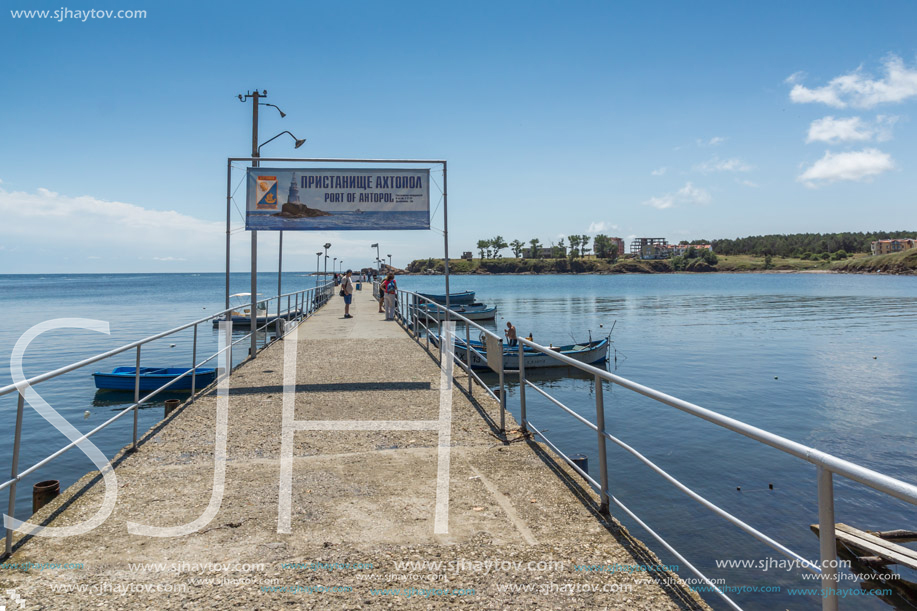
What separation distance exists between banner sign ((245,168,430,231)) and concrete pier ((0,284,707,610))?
16.1ft

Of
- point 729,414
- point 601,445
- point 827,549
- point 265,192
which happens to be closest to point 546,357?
point 729,414

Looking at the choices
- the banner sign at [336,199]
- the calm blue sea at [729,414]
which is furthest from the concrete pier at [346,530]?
the banner sign at [336,199]

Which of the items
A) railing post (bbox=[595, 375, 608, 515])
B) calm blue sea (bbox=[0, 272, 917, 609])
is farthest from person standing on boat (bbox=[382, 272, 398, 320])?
railing post (bbox=[595, 375, 608, 515])

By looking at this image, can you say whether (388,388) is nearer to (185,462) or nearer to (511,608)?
(185,462)

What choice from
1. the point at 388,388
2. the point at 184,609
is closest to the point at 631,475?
the point at 388,388

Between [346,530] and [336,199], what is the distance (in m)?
8.25

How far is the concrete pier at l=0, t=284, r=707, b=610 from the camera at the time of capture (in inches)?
135

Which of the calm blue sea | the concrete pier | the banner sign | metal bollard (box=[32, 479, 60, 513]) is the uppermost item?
the banner sign

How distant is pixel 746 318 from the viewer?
4772cm

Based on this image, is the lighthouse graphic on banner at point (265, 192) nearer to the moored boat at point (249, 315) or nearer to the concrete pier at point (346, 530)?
the moored boat at point (249, 315)

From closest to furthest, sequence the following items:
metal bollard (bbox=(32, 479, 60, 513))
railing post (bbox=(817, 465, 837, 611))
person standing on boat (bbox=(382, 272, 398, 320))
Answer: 1. railing post (bbox=(817, 465, 837, 611))
2. metal bollard (bbox=(32, 479, 60, 513))
3. person standing on boat (bbox=(382, 272, 398, 320))

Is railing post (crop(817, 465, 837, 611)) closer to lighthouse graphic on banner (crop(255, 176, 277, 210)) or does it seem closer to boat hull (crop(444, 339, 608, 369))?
lighthouse graphic on banner (crop(255, 176, 277, 210))

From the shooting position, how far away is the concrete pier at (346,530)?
3441 mm

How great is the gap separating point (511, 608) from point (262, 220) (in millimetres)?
9673
